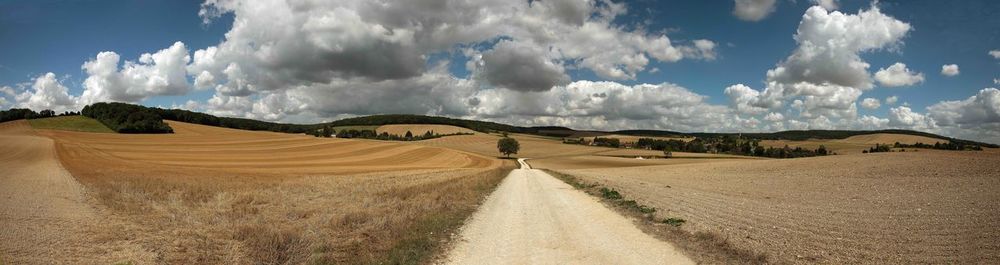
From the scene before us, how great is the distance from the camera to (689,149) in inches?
5812

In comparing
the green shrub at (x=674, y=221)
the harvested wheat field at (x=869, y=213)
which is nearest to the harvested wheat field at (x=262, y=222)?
the green shrub at (x=674, y=221)

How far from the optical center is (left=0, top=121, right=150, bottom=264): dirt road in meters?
9.94

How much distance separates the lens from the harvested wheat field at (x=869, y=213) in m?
11.1

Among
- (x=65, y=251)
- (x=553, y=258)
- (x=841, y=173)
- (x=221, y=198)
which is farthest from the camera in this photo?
(x=841, y=173)

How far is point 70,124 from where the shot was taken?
348ft

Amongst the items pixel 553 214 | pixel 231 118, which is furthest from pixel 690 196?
pixel 231 118

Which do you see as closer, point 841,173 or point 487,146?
point 841,173

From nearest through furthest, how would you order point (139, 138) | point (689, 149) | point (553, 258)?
point (553, 258)
point (139, 138)
point (689, 149)

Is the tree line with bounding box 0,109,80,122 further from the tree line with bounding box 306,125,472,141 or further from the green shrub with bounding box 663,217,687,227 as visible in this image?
the green shrub with bounding box 663,217,687,227

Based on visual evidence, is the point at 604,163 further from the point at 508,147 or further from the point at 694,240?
the point at 694,240

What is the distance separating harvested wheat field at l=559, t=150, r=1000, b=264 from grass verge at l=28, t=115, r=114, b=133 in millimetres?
117050

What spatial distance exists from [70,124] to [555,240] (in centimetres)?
13224

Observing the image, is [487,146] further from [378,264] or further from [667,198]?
[378,264]

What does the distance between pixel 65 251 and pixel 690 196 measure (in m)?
25.0
